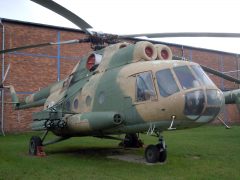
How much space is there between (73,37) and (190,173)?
662 inches

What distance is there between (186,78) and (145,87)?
38.4 inches

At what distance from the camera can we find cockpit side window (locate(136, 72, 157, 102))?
7.73 m

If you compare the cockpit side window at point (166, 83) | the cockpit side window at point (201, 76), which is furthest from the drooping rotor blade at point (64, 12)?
the cockpit side window at point (201, 76)

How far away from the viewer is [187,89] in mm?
7316

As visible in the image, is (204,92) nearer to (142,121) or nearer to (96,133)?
(142,121)

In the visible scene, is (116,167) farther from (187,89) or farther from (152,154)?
(187,89)

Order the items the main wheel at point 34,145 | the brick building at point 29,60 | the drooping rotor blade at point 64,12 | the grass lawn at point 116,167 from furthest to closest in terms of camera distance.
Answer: the brick building at point 29,60 → the main wheel at point 34,145 → the drooping rotor blade at point 64,12 → the grass lawn at point 116,167

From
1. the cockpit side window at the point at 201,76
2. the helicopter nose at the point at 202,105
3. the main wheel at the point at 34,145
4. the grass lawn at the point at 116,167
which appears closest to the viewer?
the grass lawn at the point at 116,167

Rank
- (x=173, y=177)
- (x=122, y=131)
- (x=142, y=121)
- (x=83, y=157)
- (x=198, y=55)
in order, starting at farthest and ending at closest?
(x=198, y=55)
(x=83, y=157)
(x=122, y=131)
(x=142, y=121)
(x=173, y=177)

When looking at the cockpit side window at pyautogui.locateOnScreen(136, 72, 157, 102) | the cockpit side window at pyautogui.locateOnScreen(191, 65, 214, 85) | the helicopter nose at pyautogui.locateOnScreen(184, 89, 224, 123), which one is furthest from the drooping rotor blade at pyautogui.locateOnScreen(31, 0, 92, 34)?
the helicopter nose at pyautogui.locateOnScreen(184, 89, 224, 123)

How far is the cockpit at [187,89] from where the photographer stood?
7238 millimetres

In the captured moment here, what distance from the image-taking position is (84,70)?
10461mm

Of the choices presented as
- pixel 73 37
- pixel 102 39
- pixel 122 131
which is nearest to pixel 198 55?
pixel 73 37

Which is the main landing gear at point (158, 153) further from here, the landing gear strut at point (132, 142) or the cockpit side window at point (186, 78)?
the landing gear strut at point (132, 142)
